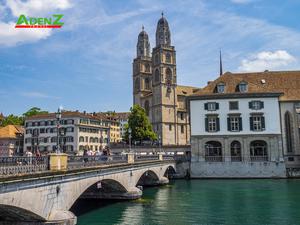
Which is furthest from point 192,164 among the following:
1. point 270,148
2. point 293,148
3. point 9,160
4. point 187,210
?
point 9,160

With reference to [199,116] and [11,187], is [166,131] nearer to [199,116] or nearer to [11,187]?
[199,116]

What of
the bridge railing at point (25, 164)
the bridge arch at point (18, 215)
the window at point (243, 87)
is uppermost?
the window at point (243, 87)

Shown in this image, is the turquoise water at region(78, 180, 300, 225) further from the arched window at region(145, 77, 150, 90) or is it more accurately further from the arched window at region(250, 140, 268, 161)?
the arched window at region(145, 77, 150, 90)

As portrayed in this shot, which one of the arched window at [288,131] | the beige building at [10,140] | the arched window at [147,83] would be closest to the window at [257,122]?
the arched window at [288,131]

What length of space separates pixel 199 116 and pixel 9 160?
38418 millimetres

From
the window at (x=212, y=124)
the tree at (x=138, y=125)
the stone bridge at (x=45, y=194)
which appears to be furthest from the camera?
the tree at (x=138, y=125)

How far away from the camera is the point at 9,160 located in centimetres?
1577

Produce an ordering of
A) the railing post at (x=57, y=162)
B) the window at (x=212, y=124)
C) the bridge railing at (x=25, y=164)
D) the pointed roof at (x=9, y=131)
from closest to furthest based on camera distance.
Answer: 1. the bridge railing at (x=25, y=164)
2. the railing post at (x=57, y=162)
3. the window at (x=212, y=124)
4. the pointed roof at (x=9, y=131)

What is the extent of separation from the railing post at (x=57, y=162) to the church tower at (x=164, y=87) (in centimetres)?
6922

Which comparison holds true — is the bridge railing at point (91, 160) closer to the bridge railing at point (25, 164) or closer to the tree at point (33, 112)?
the bridge railing at point (25, 164)

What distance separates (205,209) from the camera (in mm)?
25031

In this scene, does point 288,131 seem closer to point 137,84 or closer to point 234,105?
point 234,105

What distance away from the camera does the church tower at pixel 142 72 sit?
10006 centimetres

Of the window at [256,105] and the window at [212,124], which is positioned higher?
the window at [256,105]
